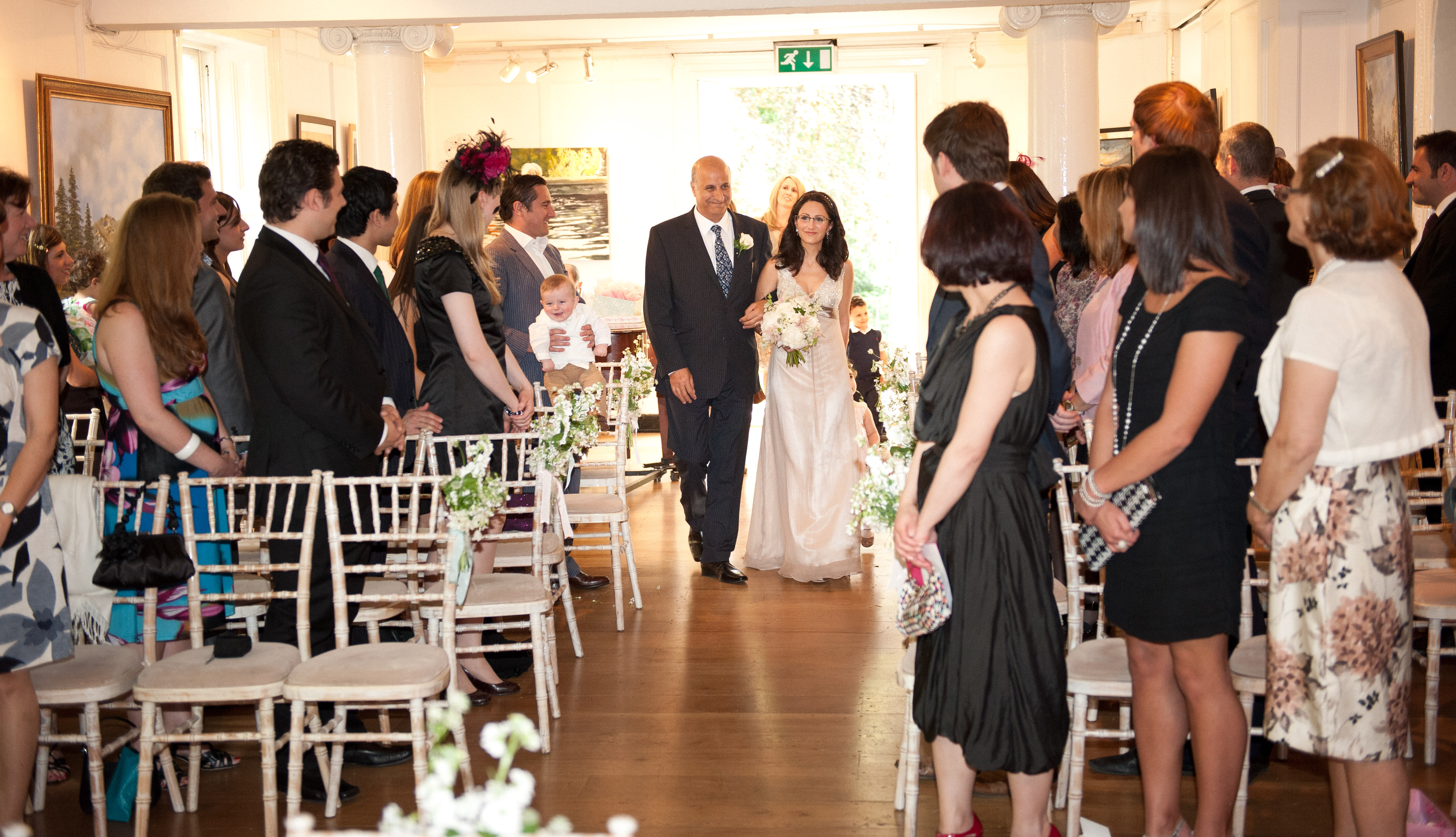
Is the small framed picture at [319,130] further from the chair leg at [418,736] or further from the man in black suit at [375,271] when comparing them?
the chair leg at [418,736]

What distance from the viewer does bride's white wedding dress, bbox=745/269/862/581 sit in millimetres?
6082

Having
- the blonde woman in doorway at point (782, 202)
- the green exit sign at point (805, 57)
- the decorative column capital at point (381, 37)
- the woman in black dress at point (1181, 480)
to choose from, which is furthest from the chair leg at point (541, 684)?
the green exit sign at point (805, 57)

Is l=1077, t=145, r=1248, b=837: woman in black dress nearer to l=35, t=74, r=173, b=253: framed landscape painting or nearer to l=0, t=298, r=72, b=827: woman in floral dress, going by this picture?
l=0, t=298, r=72, b=827: woman in floral dress

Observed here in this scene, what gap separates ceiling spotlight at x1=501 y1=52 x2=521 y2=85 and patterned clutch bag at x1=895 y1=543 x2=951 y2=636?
1079cm

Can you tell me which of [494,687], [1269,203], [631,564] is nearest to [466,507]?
[494,687]

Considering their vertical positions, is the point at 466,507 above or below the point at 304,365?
below

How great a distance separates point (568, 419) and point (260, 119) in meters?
7.52

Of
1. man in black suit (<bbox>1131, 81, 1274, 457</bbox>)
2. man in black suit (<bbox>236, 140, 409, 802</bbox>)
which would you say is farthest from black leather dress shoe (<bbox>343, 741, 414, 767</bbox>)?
man in black suit (<bbox>1131, 81, 1274, 457</bbox>)

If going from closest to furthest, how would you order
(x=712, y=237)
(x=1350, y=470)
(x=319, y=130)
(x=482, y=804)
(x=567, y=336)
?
1. (x=482, y=804)
2. (x=1350, y=470)
3. (x=712, y=237)
4. (x=567, y=336)
5. (x=319, y=130)

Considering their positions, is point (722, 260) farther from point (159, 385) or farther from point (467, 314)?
point (159, 385)

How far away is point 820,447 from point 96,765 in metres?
3.76

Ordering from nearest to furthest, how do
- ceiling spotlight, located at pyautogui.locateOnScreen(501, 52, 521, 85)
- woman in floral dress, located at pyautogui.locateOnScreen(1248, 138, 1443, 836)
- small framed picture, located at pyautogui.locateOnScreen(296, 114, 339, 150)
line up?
1. woman in floral dress, located at pyautogui.locateOnScreen(1248, 138, 1443, 836)
2. small framed picture, located at pyautogui.locateOnScreen(296, 114, 339, 150)
3. ceiling spotlight, located at pyautogui.locateOnScreen(501, 52, 521, 85)

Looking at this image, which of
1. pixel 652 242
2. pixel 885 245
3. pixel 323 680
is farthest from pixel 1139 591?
pixel 885 245

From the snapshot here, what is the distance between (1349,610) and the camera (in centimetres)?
246
